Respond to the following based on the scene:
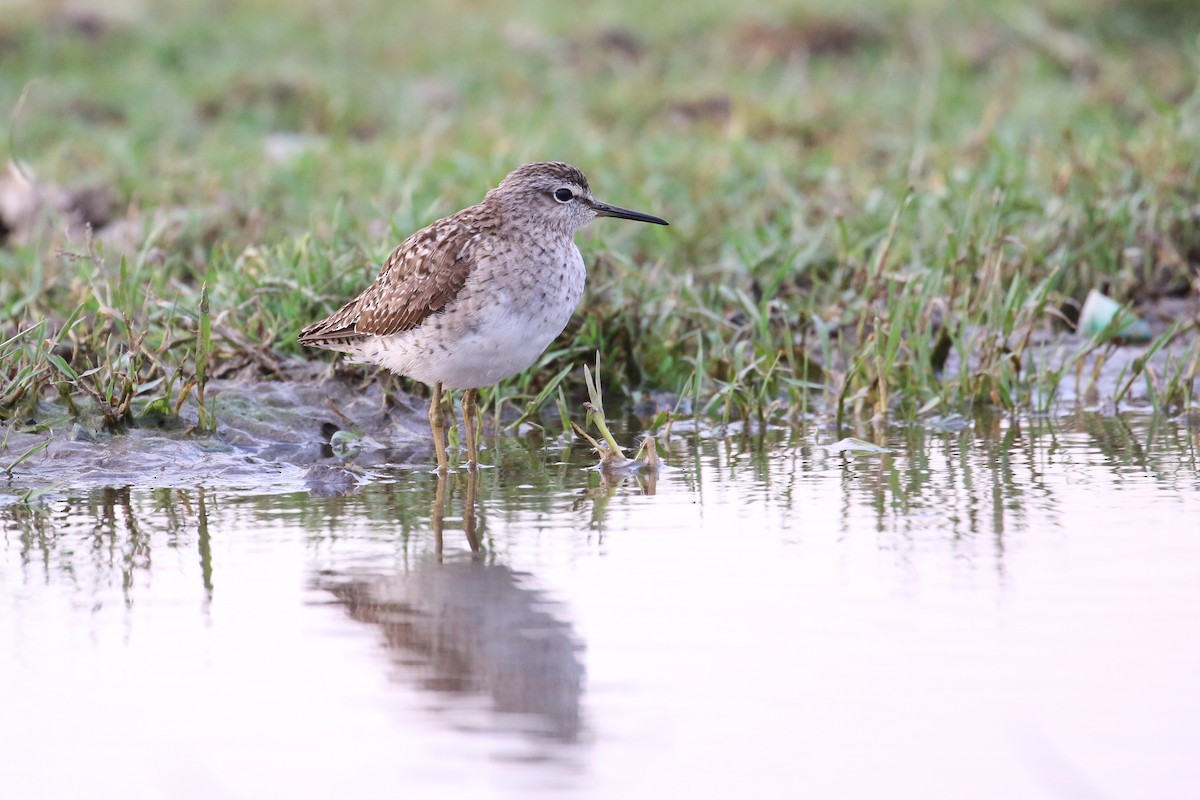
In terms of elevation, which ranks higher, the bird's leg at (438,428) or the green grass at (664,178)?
the green grass at (664,178)

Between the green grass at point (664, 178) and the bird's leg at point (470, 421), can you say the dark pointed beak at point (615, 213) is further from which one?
the bird's leg at point (470, 421)

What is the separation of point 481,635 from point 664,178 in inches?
246

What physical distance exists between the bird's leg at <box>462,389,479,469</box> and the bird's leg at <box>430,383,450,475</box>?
0.09 m

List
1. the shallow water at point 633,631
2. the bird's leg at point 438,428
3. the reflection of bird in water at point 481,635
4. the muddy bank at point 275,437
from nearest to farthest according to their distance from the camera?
the shallow water at point 633,631 → the reflection of bird in water at point 481,635 → the muddy bank at point 275,437 → the bird's leg at point 438,428

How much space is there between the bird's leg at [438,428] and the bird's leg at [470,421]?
91 millimetres

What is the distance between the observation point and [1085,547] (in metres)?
4.38

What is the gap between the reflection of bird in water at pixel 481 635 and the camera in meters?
3.37

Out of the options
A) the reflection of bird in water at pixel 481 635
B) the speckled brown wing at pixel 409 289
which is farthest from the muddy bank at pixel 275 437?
the reflection of bird in water at pixel 481 635

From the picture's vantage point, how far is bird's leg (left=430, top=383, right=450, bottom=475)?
5.79m

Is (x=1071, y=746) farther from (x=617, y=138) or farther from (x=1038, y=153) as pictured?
(x=617, y=138)

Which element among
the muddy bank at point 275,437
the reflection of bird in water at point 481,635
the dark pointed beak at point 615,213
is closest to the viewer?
the reflection of bird in water at point 481,635

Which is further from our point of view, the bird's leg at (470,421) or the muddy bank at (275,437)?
the bird's leg at (470,421)

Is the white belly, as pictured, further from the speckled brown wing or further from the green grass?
the green grass

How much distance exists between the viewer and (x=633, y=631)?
12.3 ft
